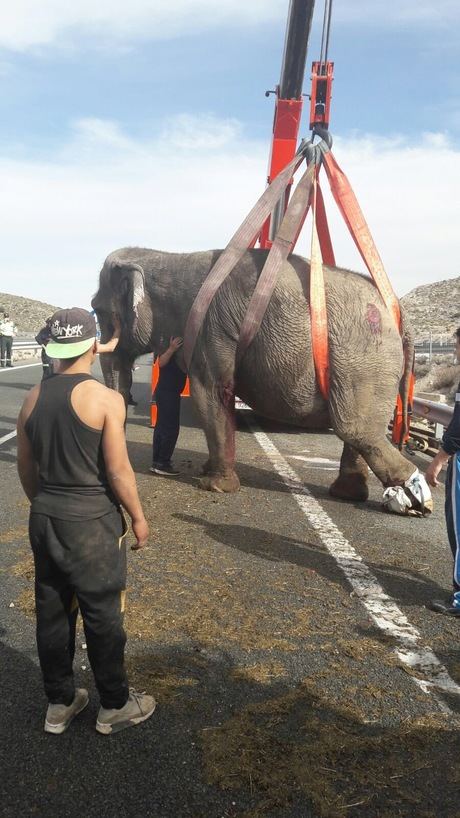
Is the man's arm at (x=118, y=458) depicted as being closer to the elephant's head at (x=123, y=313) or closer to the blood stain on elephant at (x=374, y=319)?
the blood stain on elephant at (x=374, y=319)

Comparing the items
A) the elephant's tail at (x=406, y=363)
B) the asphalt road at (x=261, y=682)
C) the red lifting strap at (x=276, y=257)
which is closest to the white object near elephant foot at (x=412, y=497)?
the asphalt road at (x=261, y=682)

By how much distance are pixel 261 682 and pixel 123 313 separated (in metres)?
5.01

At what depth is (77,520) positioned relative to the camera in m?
2.66

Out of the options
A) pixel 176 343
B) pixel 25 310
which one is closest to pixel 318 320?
pixel 176 343

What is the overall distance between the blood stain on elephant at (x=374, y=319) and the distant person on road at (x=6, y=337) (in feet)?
64.7

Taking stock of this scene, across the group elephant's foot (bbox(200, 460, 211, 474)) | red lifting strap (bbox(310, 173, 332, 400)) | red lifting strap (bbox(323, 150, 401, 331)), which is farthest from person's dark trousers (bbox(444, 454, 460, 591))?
elephant's foot (bbox(200, 460, 211, 474))

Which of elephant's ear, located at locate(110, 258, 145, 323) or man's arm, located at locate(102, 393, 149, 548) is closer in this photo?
man's arm, located at locate(102, 393, 149, 548)

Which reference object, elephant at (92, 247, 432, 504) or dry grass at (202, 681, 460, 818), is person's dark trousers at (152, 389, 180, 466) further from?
dry grass at (202, 681, 460, 818)

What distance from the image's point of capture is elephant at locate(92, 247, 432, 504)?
6000 millimetres

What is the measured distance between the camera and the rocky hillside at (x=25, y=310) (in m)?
72.0

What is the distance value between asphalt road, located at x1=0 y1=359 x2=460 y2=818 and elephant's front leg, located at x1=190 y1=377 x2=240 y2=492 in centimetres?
104

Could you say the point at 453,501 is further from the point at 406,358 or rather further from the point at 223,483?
the point at 223,483

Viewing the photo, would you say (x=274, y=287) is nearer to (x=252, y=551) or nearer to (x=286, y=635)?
(x=252, y=551)

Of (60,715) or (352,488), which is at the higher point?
(352,488)
